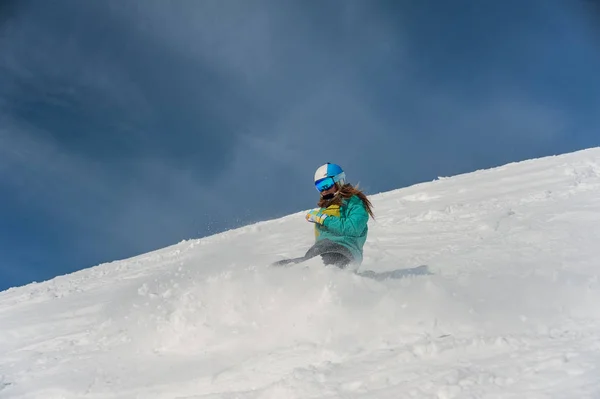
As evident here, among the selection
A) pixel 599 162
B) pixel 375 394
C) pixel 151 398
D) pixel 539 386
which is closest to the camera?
pixel 539 386

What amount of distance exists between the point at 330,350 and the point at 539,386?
1.55 meters

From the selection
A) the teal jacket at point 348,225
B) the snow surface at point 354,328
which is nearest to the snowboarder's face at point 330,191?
the teal jacket at point 348,225

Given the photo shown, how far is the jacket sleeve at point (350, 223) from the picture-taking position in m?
6.04

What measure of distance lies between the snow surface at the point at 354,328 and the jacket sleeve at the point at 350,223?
59 cm

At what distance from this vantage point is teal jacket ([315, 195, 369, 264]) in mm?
6043

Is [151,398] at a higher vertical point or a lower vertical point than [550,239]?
lower

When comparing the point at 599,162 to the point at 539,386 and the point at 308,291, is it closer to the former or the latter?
the point at 308,291

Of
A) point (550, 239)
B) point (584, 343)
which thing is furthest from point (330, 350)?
point (550, 239)

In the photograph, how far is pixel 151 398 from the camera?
369cm

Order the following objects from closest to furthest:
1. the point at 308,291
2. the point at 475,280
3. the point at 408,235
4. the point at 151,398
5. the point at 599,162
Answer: the point at 151,398 < the point at 308,291 < the point at 475,280 < the point at 408,235 < the point at 599,162

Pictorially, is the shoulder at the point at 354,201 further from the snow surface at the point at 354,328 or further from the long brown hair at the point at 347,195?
the snow surface at the point at 354,328

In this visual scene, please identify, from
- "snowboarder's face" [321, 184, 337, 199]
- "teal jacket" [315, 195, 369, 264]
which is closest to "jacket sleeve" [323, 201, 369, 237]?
"teal jacket" [315, 195, 369, 264]

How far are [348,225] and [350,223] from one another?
0.03 meters

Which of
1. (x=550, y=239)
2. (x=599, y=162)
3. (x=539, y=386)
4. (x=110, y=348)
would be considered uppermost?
(x=599, y=162)
